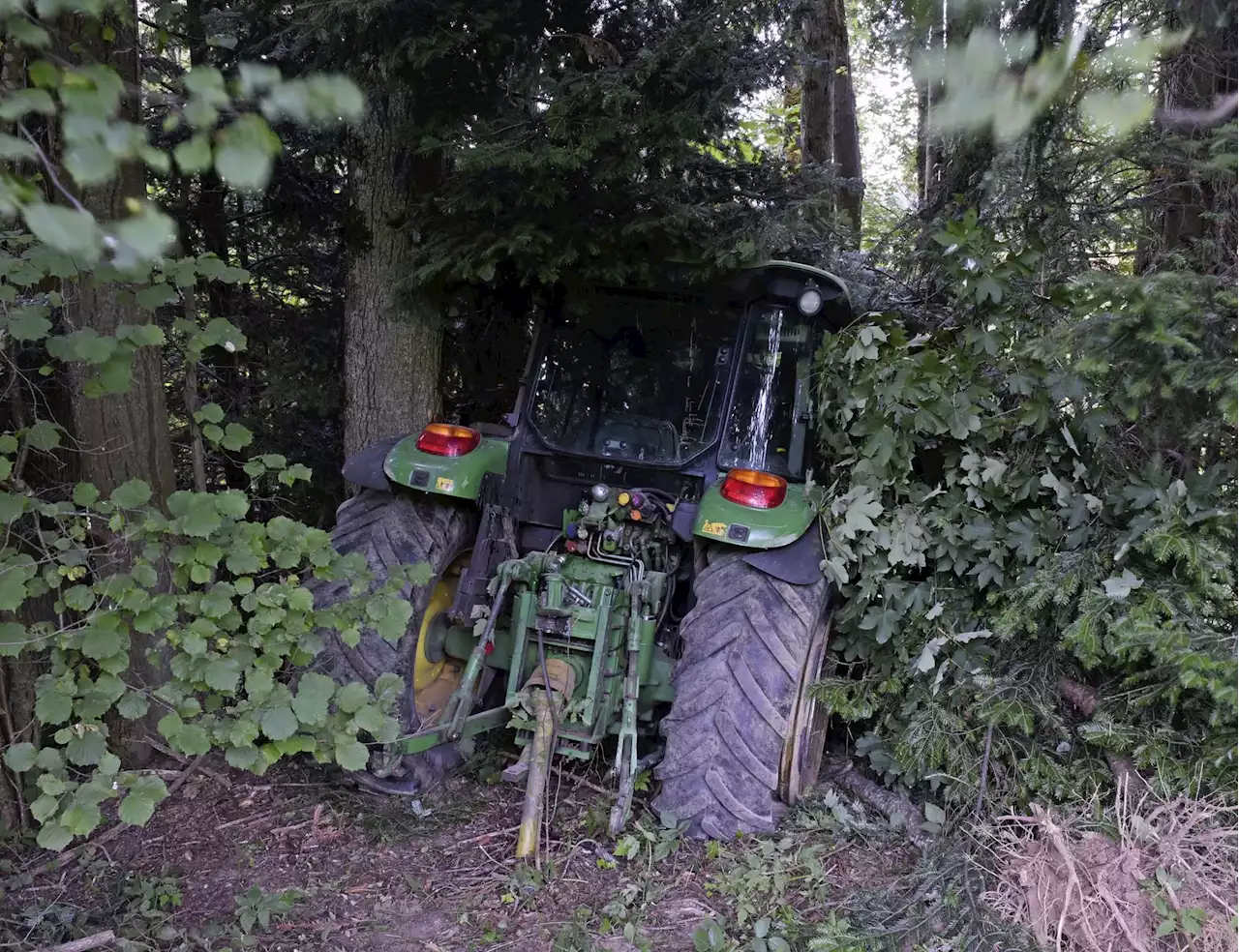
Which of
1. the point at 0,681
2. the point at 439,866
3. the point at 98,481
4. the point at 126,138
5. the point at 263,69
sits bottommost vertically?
the point at 439,866

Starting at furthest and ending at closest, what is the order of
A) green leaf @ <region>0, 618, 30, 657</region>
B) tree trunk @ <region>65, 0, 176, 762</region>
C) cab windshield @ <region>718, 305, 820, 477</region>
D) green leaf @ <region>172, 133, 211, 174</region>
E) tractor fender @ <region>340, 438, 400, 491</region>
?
cab windshield @ <region>718, 305, 820, 477</region>
tractor fender @ <region>340, 438, 400, 491</region>
tree trunk @ <region>65, 0, 176, 762</region>
green leaf @ <region>0, 618, 30, 657</region>
green leaf @ <region>172, 133, 211, 174</region>

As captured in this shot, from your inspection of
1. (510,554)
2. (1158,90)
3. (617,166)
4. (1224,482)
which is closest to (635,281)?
(617,166)

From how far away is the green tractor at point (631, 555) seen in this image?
3410mm

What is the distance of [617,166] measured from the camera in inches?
153

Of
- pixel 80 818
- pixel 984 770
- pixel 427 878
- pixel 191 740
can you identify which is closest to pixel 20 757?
pixel 80 818

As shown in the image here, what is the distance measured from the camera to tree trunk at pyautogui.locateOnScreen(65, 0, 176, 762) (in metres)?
3.44

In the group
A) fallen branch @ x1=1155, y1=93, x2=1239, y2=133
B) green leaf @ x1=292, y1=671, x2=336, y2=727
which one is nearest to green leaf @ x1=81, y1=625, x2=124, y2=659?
green leaf @ x1=292, y1=671, x2=336, y2=727

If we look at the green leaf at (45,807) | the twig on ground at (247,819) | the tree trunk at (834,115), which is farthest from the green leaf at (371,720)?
the tree trunk at (834,115)

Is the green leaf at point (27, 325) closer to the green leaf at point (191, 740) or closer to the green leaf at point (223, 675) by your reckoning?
the green leaf at point (223, 675)

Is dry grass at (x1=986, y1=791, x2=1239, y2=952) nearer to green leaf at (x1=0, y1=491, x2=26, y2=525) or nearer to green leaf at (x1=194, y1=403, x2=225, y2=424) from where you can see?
green leaf at (x1=194, y1=403, x2=225, y2=424)

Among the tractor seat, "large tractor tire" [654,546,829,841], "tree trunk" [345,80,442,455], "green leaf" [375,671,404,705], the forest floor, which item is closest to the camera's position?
"green leaf" [375,671,404,705]

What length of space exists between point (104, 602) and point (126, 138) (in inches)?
80.0

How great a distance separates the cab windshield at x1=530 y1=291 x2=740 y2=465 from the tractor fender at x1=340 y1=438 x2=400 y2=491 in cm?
69

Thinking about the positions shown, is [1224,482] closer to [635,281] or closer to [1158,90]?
[1158,90]
